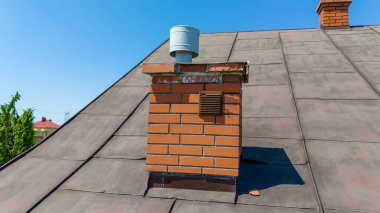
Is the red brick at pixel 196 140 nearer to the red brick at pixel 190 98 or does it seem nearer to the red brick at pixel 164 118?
the red brick at pixel 164 118

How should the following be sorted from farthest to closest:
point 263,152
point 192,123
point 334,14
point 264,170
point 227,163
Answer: point 334,14, point 263,152, point 264,170, point 192,123, point 227,163

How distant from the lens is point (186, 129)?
2592 millimetres

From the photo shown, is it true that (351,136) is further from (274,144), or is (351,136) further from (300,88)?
(300,88)

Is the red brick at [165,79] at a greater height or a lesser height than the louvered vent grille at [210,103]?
greater

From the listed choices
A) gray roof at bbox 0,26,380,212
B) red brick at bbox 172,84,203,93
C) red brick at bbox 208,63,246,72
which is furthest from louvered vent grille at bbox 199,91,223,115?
gray roof at bbox 0,26,380,212

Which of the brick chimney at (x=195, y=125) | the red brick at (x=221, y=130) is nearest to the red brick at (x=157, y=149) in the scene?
the brick chimney at (x=195, y=125)

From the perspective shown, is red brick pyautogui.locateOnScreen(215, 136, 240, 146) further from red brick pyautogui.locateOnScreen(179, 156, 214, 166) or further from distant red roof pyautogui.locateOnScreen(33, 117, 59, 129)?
distant red roof pyautogui.locateOnScreen(33, 117, 59, 129)

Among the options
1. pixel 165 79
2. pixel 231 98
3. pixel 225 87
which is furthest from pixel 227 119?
pixel 165 79

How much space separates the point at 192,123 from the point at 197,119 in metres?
0.06

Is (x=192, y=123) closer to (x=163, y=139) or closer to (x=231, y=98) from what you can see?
(x=163, y=139)

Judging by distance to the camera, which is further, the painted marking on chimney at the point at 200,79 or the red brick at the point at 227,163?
the painted marking on chimney at the point at 200,79

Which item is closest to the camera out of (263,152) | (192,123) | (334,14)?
(192,123)

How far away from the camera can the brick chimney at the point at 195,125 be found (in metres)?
2.51

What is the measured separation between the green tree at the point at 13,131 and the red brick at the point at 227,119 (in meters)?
8.45
